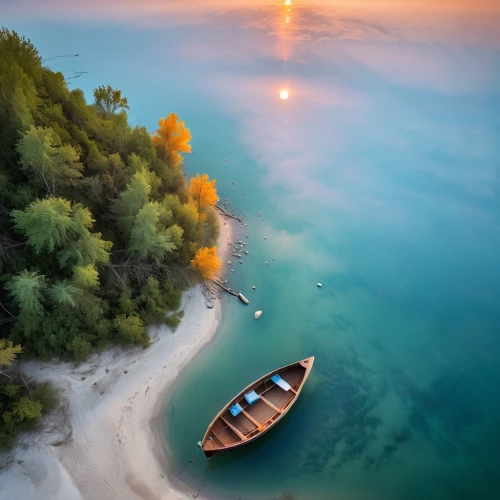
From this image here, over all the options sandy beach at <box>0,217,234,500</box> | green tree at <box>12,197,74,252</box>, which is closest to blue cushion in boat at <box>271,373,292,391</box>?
sandy beach at <box>0,217,234,500</box>

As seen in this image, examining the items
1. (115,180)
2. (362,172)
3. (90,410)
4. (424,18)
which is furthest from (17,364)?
(424,18)

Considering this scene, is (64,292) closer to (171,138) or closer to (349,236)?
(171,138)

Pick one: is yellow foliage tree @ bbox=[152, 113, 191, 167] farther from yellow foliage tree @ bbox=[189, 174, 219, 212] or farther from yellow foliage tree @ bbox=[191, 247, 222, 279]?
yellow foliage tree @ bbox=[191, 247, 222, 279]

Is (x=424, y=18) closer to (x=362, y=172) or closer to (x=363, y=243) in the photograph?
(x=362, y=172)

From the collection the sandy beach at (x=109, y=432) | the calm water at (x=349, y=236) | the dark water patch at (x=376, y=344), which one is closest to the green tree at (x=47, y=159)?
the sandy beach at (x=109, y=432)

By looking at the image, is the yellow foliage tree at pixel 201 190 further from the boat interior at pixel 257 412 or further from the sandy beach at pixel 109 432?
the boat interior at pixel 257 412

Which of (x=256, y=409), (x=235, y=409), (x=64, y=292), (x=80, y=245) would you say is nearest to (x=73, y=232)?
(x=80, y=245)
